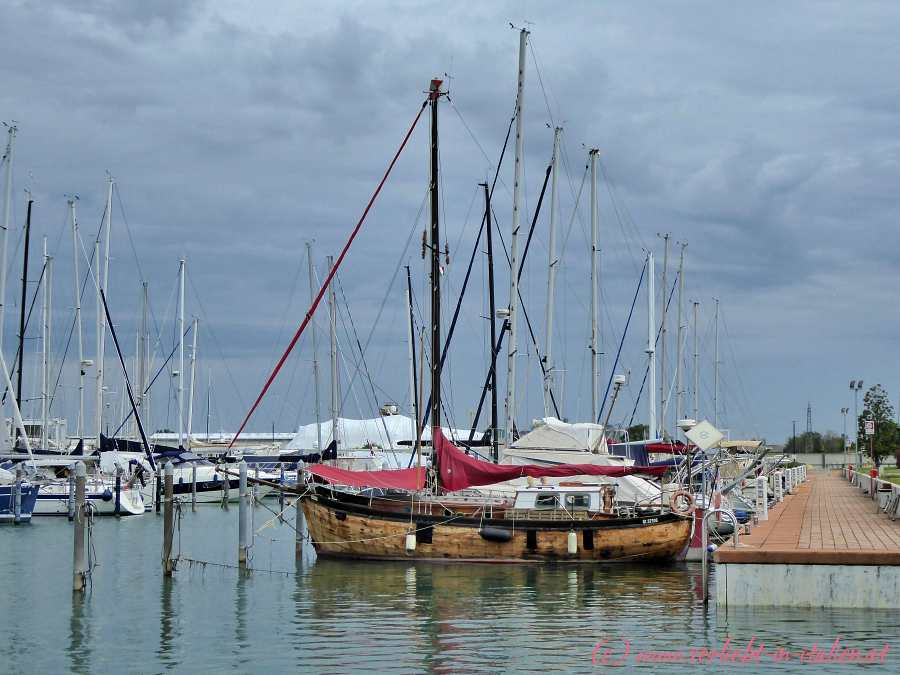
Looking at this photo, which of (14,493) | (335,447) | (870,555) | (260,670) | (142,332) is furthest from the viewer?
(142,332)

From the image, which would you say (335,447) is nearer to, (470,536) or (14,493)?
(14,493)

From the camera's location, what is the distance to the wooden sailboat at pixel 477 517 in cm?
3462

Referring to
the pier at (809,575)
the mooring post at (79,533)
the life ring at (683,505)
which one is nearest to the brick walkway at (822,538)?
the pier at (809,575)

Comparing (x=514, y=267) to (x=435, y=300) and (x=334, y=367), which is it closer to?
(x=435, y=300)

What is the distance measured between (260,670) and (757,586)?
960cm

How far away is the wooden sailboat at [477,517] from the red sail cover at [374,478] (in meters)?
0.04

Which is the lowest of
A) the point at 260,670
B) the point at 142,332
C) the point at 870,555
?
the point at 260,670

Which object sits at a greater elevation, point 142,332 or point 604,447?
point 142,332

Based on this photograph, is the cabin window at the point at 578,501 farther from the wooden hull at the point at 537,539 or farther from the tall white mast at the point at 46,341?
the tall white mast at the point at 46,341

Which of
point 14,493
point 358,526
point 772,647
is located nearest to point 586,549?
point 358,526

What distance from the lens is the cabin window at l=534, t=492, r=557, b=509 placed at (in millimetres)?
35344

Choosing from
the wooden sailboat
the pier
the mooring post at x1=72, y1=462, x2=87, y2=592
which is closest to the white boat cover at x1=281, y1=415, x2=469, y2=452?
the wooden sailboat

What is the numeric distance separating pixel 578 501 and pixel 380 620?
1173 centimetres

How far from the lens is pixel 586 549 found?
34594mm
